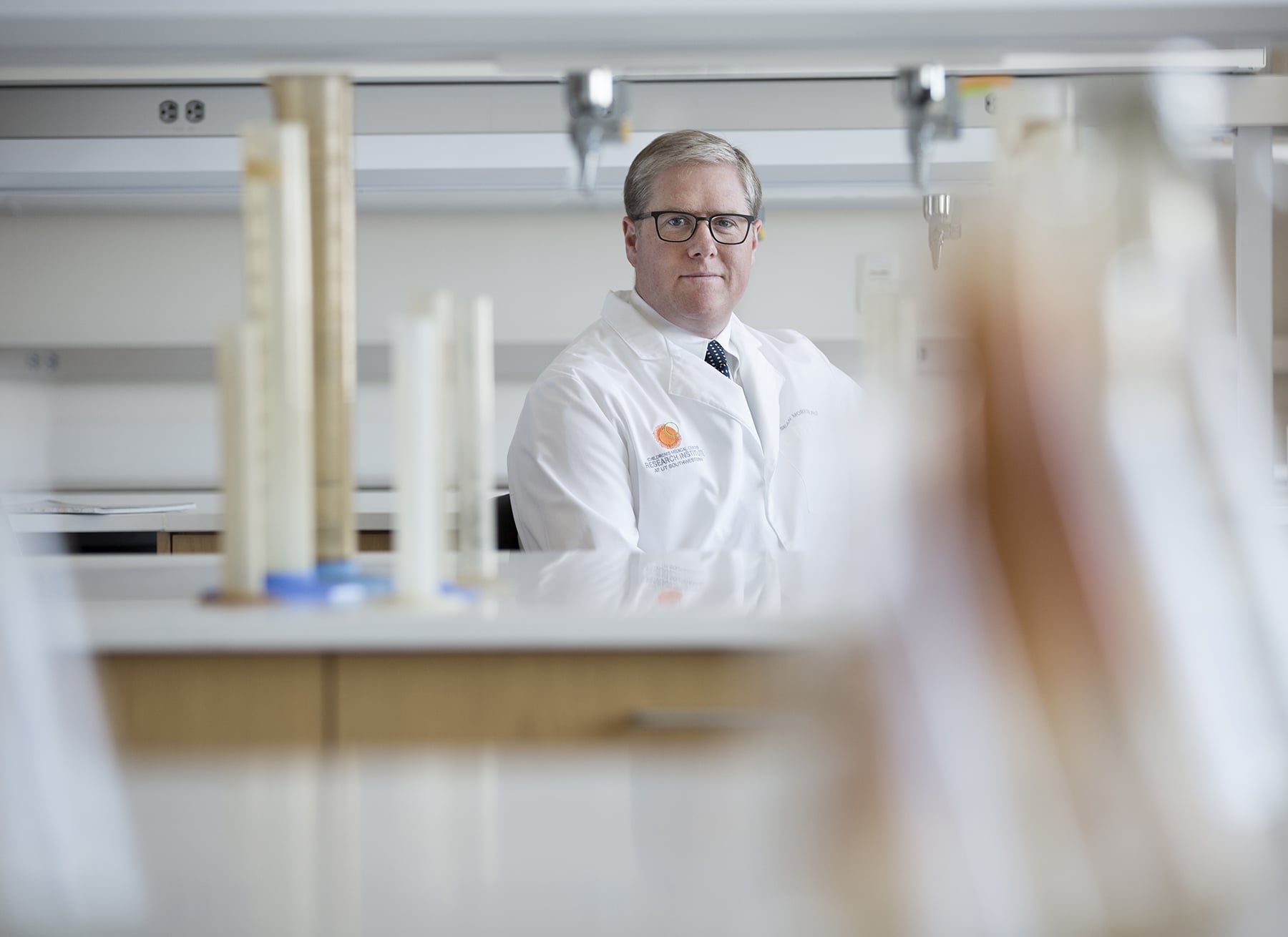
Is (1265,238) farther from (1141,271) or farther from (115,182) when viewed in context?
(115,182)

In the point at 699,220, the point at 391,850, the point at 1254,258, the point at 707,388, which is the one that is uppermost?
the point at 699,220

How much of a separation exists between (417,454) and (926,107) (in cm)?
69

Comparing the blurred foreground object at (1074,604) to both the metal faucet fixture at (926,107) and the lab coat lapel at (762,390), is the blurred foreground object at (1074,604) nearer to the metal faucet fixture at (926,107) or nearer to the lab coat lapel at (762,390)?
the metal faucet fixture at (926,107)

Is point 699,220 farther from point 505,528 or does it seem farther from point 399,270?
point 399,270

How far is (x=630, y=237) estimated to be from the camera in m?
2.43

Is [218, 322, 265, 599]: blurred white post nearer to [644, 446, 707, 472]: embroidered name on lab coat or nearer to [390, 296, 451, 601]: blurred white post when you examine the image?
[390, 296, 451, 601]: blurred white post

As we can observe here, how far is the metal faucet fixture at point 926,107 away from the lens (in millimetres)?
1235

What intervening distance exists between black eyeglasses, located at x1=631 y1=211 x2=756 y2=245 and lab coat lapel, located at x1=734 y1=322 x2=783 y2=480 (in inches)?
8.6

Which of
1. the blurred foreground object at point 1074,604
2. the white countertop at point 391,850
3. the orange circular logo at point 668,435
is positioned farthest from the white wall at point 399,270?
the blurred foreground object at point 1074,604

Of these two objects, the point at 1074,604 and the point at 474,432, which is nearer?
the point at 1074,604

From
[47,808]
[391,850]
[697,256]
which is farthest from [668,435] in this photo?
[47,808]

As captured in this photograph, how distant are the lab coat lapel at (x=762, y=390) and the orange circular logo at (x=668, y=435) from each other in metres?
0.18

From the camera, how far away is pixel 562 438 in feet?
6.86

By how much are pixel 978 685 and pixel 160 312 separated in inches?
133
